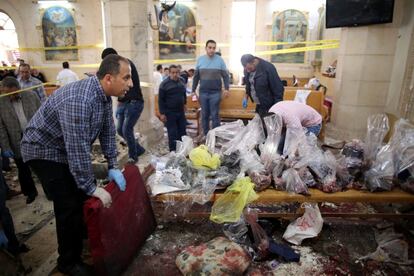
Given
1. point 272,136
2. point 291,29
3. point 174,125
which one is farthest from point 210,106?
point 291,29

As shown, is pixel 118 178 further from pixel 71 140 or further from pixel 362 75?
pixel 362 75

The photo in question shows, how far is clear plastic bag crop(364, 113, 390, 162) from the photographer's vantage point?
3410 mm

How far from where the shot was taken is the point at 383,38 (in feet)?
18.6

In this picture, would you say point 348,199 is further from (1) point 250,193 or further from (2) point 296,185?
(1) point 250,193

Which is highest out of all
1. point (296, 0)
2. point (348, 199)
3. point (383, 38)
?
point (296, 0)

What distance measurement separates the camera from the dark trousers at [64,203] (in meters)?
2.29

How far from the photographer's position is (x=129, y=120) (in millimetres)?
4906

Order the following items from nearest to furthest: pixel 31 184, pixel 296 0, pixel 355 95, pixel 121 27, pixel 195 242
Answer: pixel 195 242 < pixel 31 184 < pixel 121 27 < pixel 355 95 < pixel 296 0

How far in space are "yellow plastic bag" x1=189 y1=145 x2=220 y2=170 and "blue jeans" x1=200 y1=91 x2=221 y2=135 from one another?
8.68 feet

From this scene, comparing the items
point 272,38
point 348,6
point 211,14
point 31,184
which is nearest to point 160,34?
point 211,14

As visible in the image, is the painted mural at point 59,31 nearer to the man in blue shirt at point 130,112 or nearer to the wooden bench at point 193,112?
the wooden bench at point 193,112

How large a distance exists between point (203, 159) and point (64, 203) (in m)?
1.39

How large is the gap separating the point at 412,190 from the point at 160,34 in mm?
12022

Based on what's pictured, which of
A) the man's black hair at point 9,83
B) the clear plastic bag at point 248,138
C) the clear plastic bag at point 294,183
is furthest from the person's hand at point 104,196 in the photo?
the man's black hair at point 9,83
